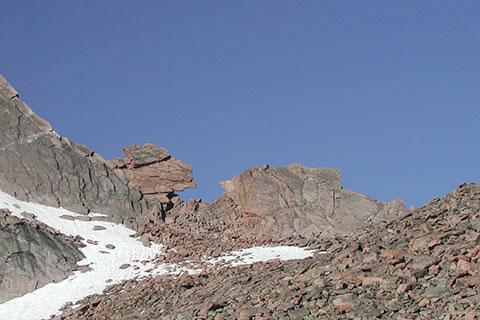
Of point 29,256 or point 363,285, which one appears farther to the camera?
point 29,256

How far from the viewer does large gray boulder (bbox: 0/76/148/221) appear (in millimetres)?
52438

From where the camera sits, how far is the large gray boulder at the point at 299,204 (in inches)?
2034

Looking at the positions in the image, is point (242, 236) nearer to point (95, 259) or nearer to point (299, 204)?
point (299, 204)

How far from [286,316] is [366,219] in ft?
94.9

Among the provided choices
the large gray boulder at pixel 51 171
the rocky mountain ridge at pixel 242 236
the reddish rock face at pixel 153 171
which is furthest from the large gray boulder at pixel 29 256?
the reddish rock face at pixel 153 171

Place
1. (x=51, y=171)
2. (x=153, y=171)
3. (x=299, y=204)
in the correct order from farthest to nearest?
(x=153, y=171) → (x=51, y=171) → (x=299, y=204)

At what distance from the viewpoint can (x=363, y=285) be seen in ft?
80.5

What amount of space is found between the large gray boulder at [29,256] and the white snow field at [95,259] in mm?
725

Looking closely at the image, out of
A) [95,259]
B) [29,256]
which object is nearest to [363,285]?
[95,259]

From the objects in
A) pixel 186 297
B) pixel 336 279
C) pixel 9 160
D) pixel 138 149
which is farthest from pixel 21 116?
pixel 336 279

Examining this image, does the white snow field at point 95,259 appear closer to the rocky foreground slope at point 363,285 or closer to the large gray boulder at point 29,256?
the large gray boulder at point 29,256

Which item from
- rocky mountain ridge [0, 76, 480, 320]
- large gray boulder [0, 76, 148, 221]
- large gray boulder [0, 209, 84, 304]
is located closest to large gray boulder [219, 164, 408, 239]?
rocky mountain ridge [0, 76, 480, 320]

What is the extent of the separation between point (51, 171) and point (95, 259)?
12299 mm

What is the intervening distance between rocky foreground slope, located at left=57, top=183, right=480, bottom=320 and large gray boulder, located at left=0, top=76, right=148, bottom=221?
62.8ft
